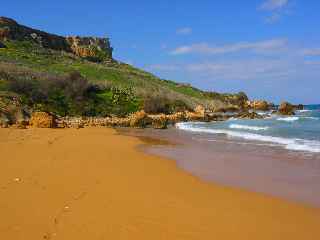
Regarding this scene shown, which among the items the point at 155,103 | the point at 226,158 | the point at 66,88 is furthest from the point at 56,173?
the point at 155,103

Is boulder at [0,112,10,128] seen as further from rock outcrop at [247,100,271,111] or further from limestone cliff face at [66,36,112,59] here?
limestone cliff face at [66,36,112,59]

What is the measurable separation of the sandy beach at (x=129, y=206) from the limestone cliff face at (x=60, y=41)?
209 feet

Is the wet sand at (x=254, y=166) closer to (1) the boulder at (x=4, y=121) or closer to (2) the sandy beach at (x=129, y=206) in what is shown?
(2) the sandy beach at (x=129, y=206)

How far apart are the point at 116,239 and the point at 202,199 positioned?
2835 mm

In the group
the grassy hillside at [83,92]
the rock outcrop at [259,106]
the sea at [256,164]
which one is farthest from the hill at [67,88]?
the sea at [256,164]

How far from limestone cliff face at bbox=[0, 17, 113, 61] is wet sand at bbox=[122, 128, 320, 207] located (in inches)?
2321

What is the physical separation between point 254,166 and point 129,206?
6.30 meters

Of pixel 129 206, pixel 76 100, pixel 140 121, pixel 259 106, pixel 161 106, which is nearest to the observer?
pixel 129 206

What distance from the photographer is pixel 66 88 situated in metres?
37.9

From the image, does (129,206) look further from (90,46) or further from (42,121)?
(90,46)

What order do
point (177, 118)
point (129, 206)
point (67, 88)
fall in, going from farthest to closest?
point (177, 118) < point (67, 88) < point (129, 206)

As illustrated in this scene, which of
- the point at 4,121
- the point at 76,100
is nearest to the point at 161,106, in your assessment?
the point at 76,100

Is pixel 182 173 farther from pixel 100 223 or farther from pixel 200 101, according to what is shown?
pixel 200 101

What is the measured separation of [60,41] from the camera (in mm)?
90000
